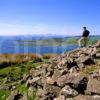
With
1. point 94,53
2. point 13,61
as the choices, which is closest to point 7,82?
point 94,53

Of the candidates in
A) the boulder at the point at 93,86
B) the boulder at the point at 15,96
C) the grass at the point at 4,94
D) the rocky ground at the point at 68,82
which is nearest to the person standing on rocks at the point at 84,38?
the rocky ground at the point at 68,82

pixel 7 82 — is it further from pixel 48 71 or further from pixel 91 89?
pixel 91 89

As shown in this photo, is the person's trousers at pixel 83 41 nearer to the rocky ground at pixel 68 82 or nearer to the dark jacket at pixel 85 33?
the dark jacket at pixel 85 33

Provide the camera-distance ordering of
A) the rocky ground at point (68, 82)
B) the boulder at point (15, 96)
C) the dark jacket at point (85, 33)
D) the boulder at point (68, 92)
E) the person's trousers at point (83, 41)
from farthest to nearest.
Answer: the person's trousers at point (83, 41) < the dark jacket at point (85, 33) < the boulder at point (15, 96) < the boulder at point (68, 92) < the rocky ground at point (68, 82)

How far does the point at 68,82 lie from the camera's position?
16.1m

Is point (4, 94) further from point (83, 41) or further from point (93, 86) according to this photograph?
point (83, 41)

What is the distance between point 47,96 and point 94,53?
555 cm

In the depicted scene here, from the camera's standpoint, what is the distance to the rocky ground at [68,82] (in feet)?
48.9

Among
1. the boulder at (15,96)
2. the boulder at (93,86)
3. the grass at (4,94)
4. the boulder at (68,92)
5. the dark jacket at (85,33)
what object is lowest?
the grass at (4,94)

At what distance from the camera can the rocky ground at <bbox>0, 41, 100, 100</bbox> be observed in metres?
14.9

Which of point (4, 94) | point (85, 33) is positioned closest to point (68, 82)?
point (4, 94)

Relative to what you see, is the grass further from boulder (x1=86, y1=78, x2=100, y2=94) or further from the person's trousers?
the person's trousers

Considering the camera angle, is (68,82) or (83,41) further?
(83,41)

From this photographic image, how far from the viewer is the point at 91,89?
14.6 meters
